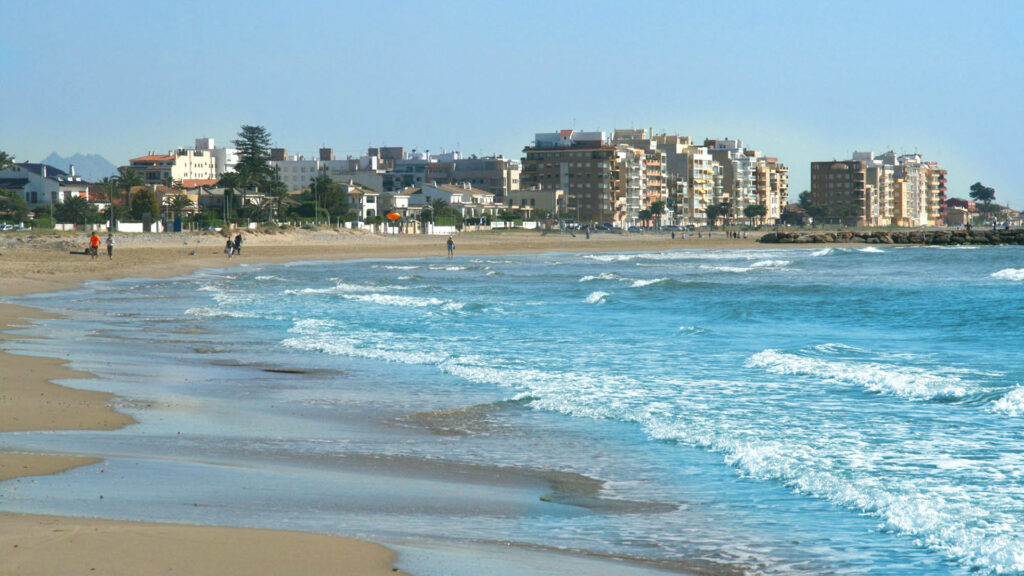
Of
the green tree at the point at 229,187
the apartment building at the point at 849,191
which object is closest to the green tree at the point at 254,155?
the green tree at the point at 229,187

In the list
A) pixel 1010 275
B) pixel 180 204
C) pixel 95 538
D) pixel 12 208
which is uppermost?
pixel 180 204

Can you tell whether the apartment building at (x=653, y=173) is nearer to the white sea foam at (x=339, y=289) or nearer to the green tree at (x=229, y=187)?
the green tree at (x=229, y=187)

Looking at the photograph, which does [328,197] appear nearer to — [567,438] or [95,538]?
[567,438]

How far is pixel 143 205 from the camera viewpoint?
9156cm

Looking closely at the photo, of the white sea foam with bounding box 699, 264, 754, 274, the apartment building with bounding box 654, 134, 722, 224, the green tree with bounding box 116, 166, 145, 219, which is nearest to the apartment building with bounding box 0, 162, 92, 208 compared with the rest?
the green tree with bounding box 116, 166, 145, 219

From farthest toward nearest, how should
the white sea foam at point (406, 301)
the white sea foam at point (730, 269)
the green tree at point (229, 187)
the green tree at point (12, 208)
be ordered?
the green tree at point (229, 187) → the green tree at point (12, 208) → the white sea foam at point (730, 269) → the white sea foam at point (406, 301)

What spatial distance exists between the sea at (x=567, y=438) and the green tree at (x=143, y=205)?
6906 centimetres

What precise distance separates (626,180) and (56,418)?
15045cm

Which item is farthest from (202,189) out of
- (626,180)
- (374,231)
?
(626,180)

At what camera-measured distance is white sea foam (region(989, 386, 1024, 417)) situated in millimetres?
11102

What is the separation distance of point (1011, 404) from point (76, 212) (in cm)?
8172

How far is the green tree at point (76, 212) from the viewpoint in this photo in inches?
3253

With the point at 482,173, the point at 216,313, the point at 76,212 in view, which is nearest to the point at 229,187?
the point at 76,212

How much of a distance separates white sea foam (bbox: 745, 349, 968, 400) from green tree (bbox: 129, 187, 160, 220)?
80103 millimetres
